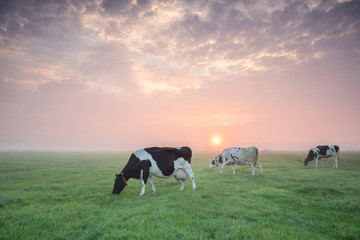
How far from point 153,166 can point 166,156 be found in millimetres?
943

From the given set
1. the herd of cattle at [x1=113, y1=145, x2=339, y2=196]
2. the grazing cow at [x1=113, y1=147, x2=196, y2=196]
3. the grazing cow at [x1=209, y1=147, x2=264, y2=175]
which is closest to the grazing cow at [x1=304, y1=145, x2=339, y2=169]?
the grazing cow at [x1=209, y1=147, x2=264, y2=175]

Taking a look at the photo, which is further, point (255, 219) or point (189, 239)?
point (255, 219)

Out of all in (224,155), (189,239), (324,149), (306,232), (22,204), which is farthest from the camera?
(324,149)

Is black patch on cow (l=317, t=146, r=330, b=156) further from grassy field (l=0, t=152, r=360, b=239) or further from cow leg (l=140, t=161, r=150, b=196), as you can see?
cow leg (l=140, t=161, r=150, b=196)

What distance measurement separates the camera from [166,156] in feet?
37.6

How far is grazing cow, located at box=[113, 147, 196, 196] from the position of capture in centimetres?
1101

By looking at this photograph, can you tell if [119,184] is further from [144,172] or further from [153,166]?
[153,166]

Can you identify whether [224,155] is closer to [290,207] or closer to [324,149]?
[290,207]

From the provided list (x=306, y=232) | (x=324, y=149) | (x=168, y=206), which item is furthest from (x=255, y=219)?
(x=324, y=149)

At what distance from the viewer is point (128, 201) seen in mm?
9359

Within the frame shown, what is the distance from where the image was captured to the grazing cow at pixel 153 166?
1101 centimetres

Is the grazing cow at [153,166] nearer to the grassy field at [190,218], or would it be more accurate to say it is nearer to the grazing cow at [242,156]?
the grassy field at [190,218]

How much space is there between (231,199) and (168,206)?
121 inches

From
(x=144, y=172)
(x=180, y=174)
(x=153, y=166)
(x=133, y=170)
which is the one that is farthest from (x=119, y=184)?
(x=180, y=174)
